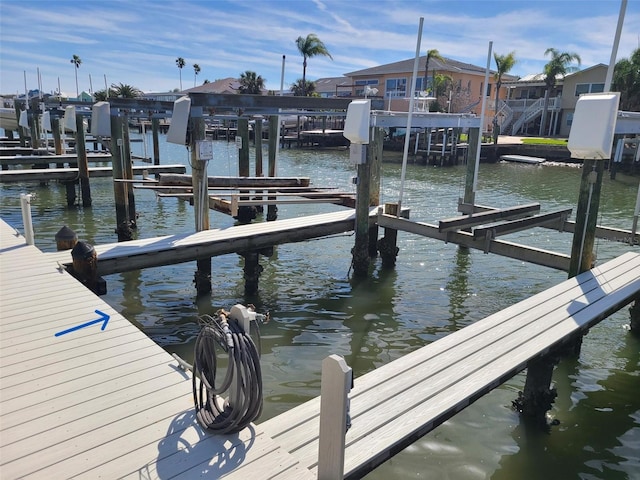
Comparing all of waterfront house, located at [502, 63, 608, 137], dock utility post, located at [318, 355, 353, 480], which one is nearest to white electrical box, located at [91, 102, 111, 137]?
dock utility post, located at [318, 355, 353, 480]

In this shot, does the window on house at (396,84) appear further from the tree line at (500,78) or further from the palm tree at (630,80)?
the palm tree at (630,80)

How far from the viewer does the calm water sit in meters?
5.43

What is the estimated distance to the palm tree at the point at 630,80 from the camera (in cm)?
4222

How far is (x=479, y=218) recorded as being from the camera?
9914mm

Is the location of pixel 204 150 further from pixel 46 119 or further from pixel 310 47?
pixel 310 47

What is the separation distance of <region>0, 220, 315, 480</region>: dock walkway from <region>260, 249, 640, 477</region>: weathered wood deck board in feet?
1.44

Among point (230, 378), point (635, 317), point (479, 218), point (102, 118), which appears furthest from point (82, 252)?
point (635, 317)

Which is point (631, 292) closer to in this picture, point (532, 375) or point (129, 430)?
point (532, 375)

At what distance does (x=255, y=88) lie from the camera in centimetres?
6900

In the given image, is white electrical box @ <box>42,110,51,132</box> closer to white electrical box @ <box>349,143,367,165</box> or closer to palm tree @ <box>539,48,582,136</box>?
white electrical box @ <box>349,143,367,165</box>

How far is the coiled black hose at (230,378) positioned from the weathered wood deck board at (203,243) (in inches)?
178

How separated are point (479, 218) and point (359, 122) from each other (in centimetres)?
312
